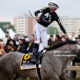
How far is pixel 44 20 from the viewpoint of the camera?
936 cm

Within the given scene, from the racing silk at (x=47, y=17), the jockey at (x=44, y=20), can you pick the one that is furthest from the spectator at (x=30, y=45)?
the racing silk at (x=47, y=17)

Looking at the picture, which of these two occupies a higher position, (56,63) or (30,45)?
(30,45)

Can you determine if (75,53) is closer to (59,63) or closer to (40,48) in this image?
(59,63)

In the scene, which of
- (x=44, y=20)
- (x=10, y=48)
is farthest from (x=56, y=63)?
(x=10, y=48)

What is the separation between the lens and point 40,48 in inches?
408

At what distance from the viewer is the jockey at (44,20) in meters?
9.19

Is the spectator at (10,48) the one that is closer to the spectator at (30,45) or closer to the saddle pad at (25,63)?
the spectator at (30,45)

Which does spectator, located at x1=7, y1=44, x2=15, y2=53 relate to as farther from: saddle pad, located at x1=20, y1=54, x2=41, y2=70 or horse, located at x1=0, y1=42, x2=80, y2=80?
horse, located at x1=0, y1=42, x2=80, y2=80

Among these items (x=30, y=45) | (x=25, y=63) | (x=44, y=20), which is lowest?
(x=25, y=63)

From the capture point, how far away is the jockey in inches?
362

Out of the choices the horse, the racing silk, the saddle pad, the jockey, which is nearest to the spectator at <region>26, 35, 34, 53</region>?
the saddle pad

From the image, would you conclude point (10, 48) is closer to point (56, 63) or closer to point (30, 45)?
point (30, 45)

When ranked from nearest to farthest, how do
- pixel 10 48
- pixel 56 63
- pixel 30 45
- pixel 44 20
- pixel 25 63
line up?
pixel 56 63, pixel 44 20, pixel 25 63, pixel 30 45, pixel 10 48

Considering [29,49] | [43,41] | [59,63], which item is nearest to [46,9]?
[43,41]
